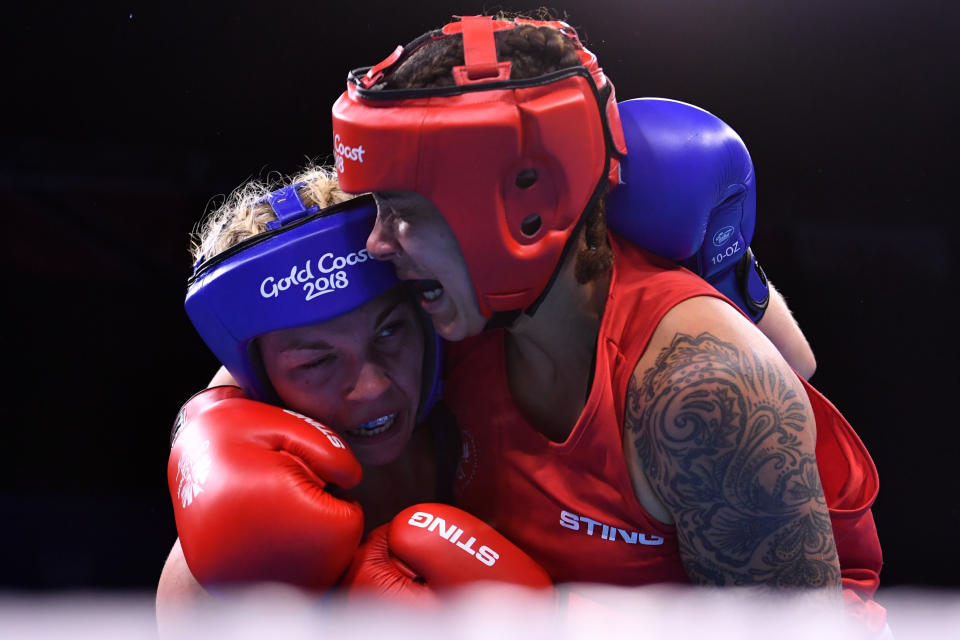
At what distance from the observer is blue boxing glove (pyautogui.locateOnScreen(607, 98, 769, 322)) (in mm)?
1670

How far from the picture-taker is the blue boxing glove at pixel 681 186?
167cm

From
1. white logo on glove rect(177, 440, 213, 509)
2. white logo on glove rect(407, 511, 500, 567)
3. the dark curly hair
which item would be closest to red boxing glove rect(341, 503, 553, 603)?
white logo on glove rect(407, 511, 500, 567)

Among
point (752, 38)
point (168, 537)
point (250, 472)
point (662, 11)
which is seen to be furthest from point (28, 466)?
point (752, 38)

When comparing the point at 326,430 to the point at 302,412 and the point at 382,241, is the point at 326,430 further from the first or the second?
the point at 382,241

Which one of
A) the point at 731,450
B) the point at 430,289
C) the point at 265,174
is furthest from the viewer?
the point at 265,174

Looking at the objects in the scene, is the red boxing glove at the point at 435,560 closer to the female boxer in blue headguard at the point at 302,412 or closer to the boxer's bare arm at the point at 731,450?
the female boxer in blue headguard at the point at 302,412

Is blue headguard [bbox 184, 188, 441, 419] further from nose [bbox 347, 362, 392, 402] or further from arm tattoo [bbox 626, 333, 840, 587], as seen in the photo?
arm tattoo [bbox 626, 333, 840, 587]

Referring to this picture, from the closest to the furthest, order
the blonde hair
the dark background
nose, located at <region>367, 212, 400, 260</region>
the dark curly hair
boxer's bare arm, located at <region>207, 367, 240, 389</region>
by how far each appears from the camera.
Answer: the dark curly hair → nose, located at <region>367, 212, 400, 260</region> → the blonde hair → boxer's bare arm, located at <region>207, 367, 240, 389</region> → the dark background

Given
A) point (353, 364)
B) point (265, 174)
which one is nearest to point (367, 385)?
point (353, 364)

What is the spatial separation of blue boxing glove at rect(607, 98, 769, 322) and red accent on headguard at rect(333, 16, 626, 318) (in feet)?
0.43

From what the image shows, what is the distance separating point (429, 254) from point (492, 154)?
22 centimetres

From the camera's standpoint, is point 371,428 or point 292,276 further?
point 371,428

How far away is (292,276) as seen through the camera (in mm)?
1718

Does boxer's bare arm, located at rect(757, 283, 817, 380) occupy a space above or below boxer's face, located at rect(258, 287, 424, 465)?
below
